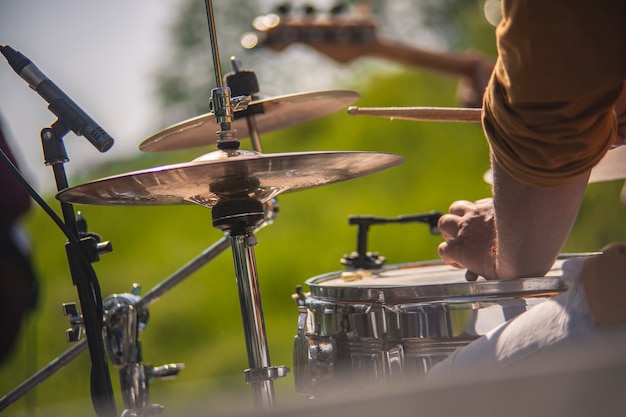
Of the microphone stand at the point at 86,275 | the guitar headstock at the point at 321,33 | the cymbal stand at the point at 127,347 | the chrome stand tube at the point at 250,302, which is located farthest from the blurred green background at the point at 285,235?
the chrome stand tube at the point at 250,302

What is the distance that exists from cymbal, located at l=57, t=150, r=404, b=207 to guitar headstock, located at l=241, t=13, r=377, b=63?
278cm

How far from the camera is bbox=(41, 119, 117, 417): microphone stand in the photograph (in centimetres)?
137

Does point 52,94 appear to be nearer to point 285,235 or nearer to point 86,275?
point 86,275

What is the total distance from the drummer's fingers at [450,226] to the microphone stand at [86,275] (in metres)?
0.63

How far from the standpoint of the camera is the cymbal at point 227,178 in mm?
1145

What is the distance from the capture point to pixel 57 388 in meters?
6.13

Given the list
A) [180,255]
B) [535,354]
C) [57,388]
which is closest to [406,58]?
[180,255]

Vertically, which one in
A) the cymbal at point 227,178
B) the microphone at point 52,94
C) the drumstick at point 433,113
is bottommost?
the cymbal at point 227,178

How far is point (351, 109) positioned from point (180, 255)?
5693 mm

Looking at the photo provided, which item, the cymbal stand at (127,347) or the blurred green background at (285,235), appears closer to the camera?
the cymbal stand at (127,347)

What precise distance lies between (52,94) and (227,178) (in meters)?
Answer: 0.40

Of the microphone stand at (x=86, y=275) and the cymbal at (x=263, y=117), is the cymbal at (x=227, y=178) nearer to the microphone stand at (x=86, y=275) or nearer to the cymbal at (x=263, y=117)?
the microphone stand at (x=86, y=275)

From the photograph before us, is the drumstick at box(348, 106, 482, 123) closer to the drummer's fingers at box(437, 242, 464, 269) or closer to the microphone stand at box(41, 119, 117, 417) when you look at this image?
the drummer's fingers at box(437, 242, 464, 269)

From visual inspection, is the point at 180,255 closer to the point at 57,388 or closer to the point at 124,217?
the point at 124,217
